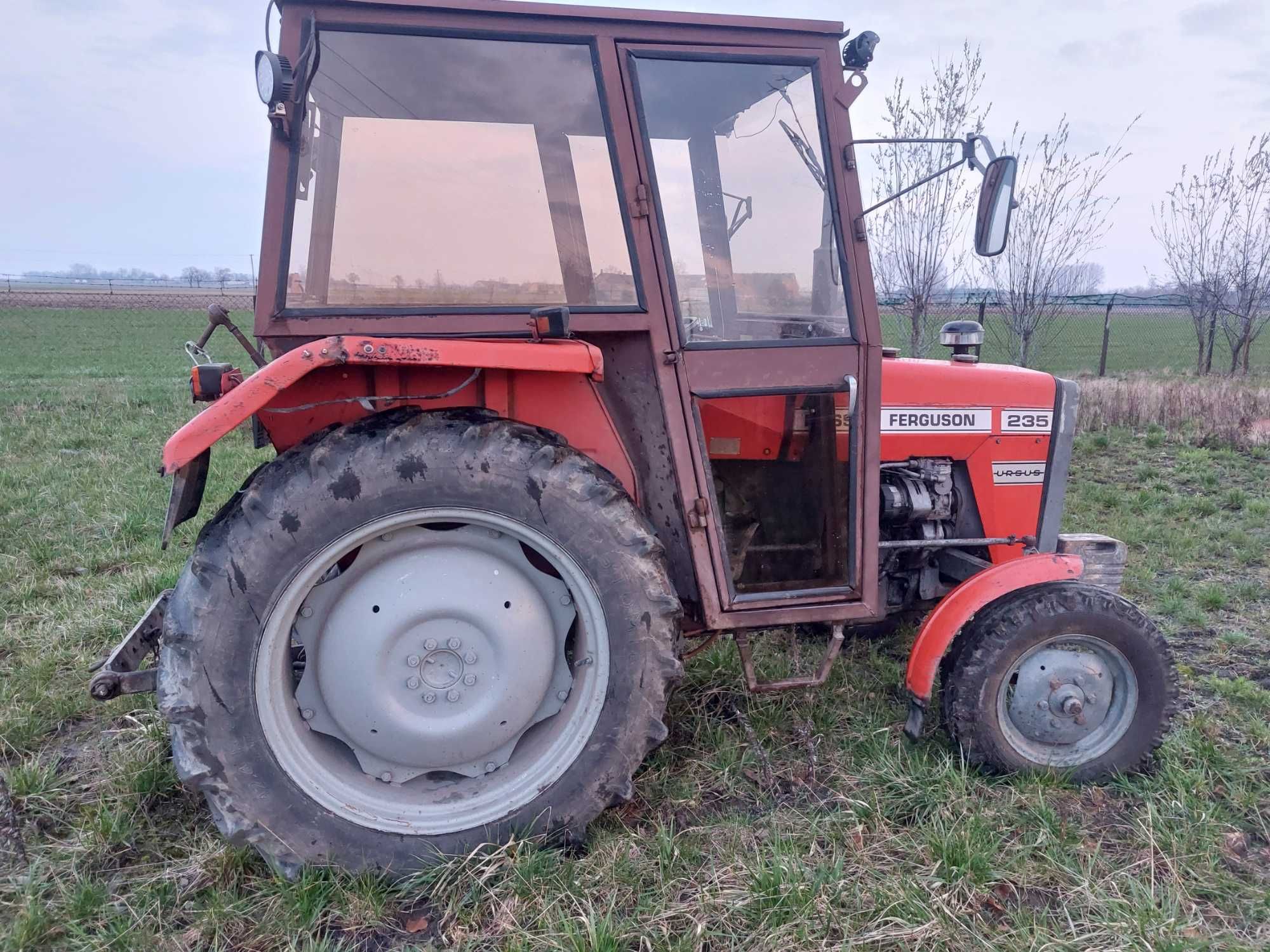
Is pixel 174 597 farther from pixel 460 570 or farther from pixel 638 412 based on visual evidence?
pixel 638 412

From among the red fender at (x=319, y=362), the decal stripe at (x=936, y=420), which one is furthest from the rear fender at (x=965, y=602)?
the red fender at (x=319, y=362)

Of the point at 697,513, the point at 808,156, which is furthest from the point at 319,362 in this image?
the point at 808,156

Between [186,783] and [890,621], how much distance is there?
113 inches

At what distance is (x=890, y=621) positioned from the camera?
3824 millimetres

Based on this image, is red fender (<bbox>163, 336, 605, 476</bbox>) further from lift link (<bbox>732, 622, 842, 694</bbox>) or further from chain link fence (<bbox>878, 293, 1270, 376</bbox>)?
chain link fence (<bbox>878, 293, 1270, 376</bbox>)

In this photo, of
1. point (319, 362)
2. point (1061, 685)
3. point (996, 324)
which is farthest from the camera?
point (996, 324)

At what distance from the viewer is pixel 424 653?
2391 mm

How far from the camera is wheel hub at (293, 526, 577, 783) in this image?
7.78 ft

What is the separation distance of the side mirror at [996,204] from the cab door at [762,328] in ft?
1.39

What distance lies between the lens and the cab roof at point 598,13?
2.26m

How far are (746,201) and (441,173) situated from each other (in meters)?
1.02

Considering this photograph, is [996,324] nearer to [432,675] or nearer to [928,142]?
[928,142]

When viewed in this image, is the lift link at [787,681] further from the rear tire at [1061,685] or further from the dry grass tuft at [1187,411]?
the dry grass tuft at [1187,411]

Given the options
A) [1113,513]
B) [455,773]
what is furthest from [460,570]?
[1113,513]
